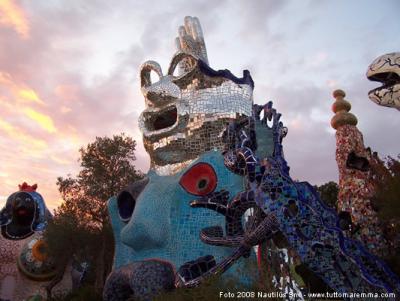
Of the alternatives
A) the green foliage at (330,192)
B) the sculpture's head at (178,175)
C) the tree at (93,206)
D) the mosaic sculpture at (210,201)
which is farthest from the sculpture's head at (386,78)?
the green foliage at (330,192)

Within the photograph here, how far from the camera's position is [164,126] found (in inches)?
565

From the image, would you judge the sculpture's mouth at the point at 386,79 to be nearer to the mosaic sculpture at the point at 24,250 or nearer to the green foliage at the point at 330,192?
the mosaic sculpture at the point at 24,250

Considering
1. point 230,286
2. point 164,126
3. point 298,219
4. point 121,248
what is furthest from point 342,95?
point 230,286

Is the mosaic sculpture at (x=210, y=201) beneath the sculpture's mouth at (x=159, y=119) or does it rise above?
beneath

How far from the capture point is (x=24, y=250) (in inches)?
683

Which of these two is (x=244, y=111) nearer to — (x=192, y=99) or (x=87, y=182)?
(x=192, y=99)

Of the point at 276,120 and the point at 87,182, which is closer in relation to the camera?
the point at 276,120

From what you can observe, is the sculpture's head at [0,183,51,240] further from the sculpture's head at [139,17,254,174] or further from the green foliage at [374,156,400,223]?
the green foliage at [374,156,400,223]

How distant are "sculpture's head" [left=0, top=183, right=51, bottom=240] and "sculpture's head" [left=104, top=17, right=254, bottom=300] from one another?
21.6 ft

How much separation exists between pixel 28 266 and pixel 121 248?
635 centimetres

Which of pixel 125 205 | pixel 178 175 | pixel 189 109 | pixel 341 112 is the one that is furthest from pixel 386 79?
pixel 341 112

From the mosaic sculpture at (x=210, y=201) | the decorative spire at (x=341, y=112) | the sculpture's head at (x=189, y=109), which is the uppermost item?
the decorative spire at (x=341, y=112)

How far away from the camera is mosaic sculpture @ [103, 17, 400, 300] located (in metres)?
7.14

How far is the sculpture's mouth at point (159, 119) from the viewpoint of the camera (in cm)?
1366
